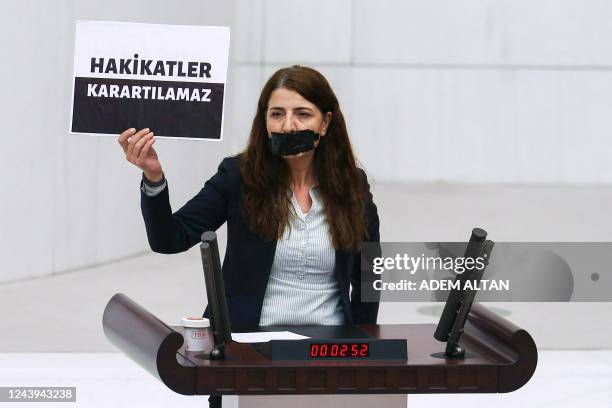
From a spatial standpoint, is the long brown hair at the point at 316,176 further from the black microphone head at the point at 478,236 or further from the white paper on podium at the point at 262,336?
the black microphone head at the point at 478,236

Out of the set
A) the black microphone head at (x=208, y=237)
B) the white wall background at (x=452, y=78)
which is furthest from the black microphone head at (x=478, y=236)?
the white wall background at (x=452, y=78)

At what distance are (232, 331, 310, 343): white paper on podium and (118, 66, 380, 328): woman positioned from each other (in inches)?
5.4

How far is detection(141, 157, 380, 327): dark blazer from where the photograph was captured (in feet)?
10.5

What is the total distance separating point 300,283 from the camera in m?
3.27

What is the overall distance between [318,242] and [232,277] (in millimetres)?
256

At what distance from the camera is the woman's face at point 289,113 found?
127 inches

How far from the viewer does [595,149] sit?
11.3m

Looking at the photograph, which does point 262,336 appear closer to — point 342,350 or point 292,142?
point 342,350

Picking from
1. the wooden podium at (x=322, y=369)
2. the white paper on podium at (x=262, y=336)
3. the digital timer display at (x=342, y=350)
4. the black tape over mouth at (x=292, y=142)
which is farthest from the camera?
the black tape over mouth at (x=292, y=142)

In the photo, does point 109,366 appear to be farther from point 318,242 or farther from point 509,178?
point 509,178

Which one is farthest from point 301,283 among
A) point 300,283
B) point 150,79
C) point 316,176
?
point 150,79

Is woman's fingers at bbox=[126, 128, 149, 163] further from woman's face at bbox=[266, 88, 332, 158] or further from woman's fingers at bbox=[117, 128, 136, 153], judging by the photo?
woman's face at bbox=[266, 88, 332, 158]

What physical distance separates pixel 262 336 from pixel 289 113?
604 mm

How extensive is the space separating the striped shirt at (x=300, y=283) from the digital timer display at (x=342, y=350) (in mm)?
409
